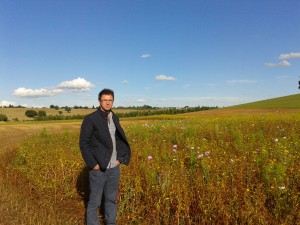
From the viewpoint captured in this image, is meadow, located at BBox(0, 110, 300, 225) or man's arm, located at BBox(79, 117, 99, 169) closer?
meadow, located at BBox(0, 110, 300, 225)

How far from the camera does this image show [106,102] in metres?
4.88

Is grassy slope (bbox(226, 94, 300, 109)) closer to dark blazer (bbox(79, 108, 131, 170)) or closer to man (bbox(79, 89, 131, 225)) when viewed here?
man (bbox(79, 89, 131, 225))

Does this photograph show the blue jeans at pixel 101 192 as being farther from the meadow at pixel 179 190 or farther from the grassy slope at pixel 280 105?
the grassy slope at pixel 280 105

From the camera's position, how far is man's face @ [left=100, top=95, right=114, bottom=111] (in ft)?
15.9

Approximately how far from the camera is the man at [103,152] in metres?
4.82

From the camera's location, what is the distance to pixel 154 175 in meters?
5.29

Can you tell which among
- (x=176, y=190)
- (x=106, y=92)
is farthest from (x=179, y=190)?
(x=106, y=92)

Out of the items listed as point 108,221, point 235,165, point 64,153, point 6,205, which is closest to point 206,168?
point 235,165

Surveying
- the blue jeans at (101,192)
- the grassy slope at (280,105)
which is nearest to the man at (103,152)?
the blue jeans at (101,192)

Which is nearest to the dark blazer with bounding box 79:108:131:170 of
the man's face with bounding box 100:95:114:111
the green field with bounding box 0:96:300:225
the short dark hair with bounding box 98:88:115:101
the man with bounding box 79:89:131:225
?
the man with bounding box 79:89:131:225

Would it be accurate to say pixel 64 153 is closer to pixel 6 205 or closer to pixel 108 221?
pixel 6 205

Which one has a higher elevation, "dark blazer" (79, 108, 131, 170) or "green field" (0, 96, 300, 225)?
"dark blazer" (79, 108, 131, 170)

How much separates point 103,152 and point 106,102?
31.2 inches

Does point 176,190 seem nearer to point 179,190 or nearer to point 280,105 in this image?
point 179,190
